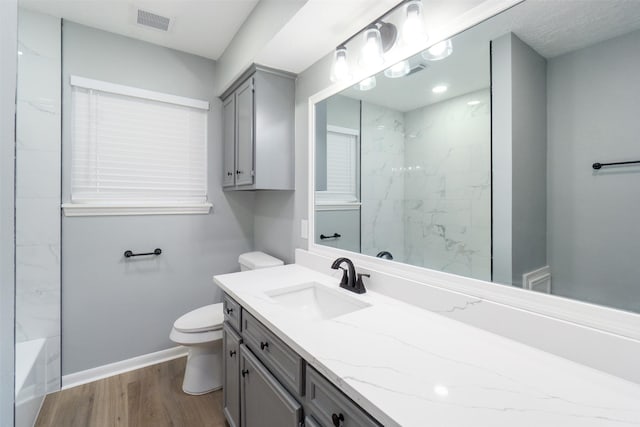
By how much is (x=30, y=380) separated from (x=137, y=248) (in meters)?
0.93

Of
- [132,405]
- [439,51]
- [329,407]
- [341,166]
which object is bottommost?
[132,405]

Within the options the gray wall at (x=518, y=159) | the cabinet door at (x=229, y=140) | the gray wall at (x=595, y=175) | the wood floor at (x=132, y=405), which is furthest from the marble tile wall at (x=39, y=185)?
the gray wall at (x=595, y=175)

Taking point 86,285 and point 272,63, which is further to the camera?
point 86,285

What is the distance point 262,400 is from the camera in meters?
1.15

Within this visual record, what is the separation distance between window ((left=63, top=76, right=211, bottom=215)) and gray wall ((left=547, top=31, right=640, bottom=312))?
7.68ft

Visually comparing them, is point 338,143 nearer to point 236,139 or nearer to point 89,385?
point 236,139

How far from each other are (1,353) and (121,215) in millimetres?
1889

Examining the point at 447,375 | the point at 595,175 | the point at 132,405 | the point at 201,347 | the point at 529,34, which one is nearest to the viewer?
the point at 447,375

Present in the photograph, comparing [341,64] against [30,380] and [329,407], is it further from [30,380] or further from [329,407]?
[30,380]

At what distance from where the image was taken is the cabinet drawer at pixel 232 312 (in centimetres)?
139

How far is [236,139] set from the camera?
2244mm

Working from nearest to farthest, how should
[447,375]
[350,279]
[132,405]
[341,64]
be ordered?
[447,375] → [350,279] → [341,64] → [132,405]

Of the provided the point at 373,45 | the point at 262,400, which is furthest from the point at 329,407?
the point at 373,45

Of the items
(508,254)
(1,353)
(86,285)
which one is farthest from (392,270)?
(86,285)
